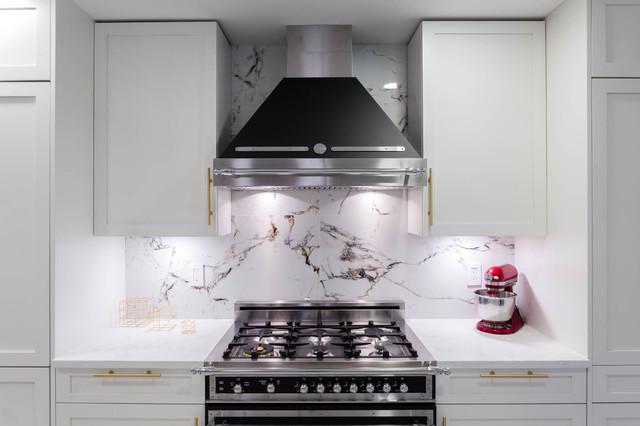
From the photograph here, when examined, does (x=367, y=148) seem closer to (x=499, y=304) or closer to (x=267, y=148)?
(x=267, y=148)

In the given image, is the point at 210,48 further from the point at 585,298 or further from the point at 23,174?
the point at 585,298

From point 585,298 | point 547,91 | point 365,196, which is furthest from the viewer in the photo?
point 365,196

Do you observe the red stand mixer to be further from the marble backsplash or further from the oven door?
the oven door

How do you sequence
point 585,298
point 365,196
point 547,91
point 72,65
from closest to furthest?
point 585,298 → point 72,65 → point 547,91 → point 365,196

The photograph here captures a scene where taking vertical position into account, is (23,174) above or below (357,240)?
above

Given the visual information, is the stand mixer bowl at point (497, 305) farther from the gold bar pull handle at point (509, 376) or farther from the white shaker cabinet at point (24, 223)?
the white shaker cabinet at point (24, 223)

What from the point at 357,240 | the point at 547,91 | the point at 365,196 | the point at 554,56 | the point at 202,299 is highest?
the point at 554,56

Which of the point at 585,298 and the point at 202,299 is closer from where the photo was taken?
the point at 585,298

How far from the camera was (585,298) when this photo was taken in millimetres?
1741

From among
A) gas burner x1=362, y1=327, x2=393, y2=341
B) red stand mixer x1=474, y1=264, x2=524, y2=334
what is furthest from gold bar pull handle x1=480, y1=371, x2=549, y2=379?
gas burner x1=362, y1=327, x2=393, y2=341
